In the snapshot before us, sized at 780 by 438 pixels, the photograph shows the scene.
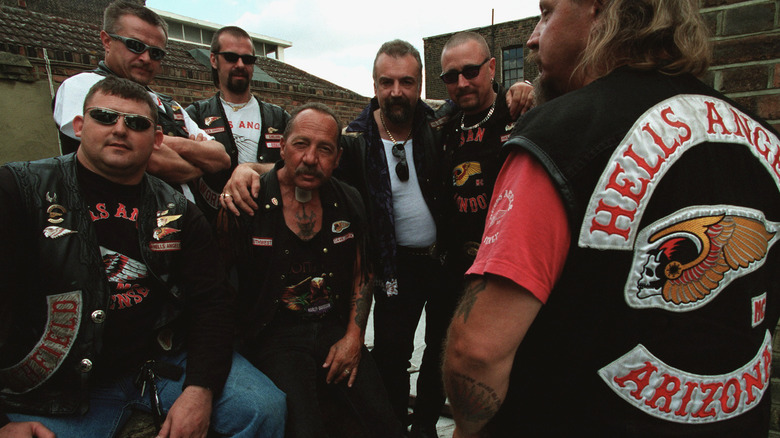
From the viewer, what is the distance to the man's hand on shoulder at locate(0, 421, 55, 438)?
1.41 metres

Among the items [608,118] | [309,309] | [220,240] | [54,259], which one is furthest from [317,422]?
[608,118]

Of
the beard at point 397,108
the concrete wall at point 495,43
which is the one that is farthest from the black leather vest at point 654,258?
the concrete wall at point 495,43

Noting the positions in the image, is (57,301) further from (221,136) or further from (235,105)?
(235,105)

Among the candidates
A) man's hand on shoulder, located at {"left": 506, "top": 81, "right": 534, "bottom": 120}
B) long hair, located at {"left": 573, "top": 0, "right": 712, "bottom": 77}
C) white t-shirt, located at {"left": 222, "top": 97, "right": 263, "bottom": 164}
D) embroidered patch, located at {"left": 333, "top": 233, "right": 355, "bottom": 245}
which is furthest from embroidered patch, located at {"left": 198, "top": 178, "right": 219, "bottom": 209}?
long hair, located at {"left": 573, "top": 0, "right": 712, "bottom": 77}

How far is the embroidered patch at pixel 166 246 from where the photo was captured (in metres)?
1.78

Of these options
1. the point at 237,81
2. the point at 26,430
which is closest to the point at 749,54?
the point at 237,81

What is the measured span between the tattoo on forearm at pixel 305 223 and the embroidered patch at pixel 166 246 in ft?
2.02

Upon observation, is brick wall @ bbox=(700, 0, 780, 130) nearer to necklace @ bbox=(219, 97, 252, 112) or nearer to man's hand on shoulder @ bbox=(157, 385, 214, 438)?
man's hand on shoulder @ bbox=(157, 385, 214, 438)

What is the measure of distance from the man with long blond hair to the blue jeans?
43.1 inches

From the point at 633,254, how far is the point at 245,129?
274 centimetres

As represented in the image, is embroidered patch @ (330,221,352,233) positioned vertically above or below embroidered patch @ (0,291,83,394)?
above

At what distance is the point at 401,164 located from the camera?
9.27ft

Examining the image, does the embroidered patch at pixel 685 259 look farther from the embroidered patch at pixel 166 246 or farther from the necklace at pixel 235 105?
the necklace at pixel 235 105

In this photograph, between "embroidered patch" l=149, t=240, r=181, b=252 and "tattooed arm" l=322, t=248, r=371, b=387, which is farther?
"tattooed arm" l=322, t=248, r=371, b=387
